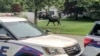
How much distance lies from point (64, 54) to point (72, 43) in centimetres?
61

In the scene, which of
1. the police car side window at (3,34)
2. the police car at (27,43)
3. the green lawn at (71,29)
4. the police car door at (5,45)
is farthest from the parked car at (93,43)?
the green lawn at (71,29)

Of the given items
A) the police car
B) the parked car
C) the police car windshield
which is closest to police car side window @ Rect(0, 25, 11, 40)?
the police car

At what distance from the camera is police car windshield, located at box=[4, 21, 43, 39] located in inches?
332

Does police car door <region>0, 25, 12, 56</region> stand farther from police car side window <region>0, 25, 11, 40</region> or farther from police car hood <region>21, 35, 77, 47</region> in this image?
police car hood <region>21, 35, 77, 47</region>

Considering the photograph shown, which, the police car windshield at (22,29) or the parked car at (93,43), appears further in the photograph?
the police car windshield at (22,29)

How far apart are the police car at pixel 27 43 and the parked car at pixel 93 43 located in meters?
0.48

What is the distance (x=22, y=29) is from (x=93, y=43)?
2078mm

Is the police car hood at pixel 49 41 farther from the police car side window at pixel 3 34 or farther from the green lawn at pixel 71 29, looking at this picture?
the green lawn at pixel 71 29

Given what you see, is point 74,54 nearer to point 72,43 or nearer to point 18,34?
point 72,43

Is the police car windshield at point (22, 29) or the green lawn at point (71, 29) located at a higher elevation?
the police car windshield at point (22, 29)

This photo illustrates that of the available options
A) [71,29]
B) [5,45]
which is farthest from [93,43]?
[71,29]

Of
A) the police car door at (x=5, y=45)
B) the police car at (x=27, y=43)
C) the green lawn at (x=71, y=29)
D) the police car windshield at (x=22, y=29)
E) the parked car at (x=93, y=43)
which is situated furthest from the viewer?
the green lawn at (x=71, y=29)

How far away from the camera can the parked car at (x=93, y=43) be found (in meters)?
7.68

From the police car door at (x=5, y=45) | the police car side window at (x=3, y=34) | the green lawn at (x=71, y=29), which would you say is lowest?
the green lawn at (x=71, y=29)
